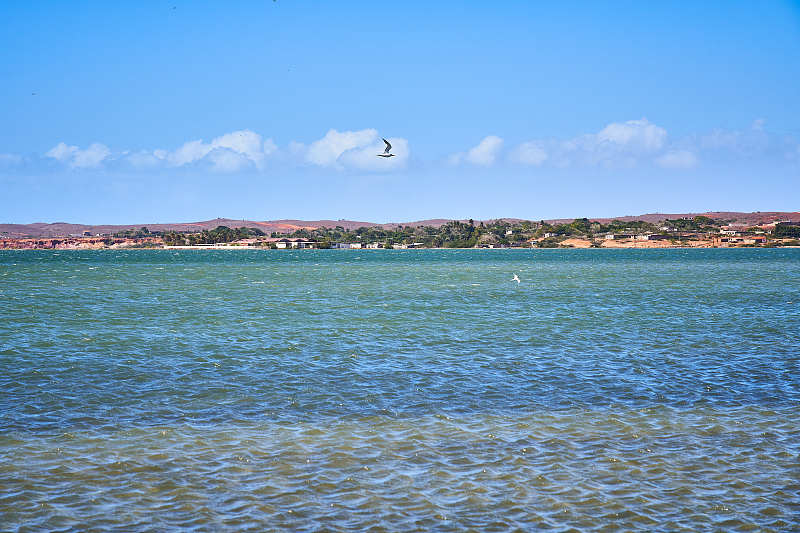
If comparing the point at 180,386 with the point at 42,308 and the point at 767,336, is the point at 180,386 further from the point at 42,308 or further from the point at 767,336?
the point at 42,308

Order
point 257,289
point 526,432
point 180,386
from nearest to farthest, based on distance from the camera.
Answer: point 526,432 < point 180,386 < point 257,289

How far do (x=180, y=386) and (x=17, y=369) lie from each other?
19.5ft

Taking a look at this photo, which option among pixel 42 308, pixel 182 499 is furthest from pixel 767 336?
pixel 42 308

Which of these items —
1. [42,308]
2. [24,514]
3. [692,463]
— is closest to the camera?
[24,514]

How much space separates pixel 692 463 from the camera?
12.4 meters

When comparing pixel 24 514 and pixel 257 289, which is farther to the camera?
pixel 257 289

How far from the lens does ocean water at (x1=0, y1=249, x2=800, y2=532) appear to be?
34.3 ft

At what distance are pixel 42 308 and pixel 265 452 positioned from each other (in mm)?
34998

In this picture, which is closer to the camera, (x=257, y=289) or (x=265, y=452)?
(x=265, y=452)

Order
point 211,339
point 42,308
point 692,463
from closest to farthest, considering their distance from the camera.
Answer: point 692,463 → point 211,339 → point 42,308

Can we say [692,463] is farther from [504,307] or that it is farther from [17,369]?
[504,307]

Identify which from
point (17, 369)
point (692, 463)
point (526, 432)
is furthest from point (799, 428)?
point (17, 369)

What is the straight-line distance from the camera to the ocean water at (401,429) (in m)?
10.4

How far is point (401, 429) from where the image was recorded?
14500 mm
